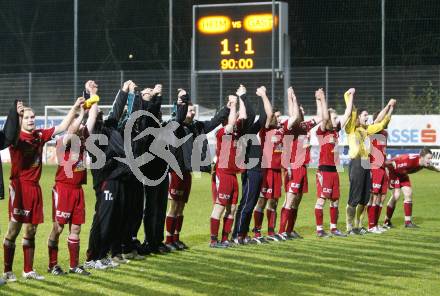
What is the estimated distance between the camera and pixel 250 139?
14.5 metres

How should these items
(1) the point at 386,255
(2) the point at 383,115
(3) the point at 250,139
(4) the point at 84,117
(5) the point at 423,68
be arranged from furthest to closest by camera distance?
(5) the point at 423,68 → (2) the point at 383,115 → (3) the point at 250,139 → (1) the point at 386,255 → (4) the point at 84,117

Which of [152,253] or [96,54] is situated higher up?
[96,54]

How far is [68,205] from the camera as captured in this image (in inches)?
444

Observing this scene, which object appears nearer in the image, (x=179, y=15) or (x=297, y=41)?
(x=297, y=41)

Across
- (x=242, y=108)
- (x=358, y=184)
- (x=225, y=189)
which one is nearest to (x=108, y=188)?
(x=225, y=189)

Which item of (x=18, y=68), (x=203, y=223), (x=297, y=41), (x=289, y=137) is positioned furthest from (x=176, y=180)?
(x=18, y=68)

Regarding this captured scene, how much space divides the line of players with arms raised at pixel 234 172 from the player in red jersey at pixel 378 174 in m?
0.02

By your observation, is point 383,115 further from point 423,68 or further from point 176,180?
point 423,68

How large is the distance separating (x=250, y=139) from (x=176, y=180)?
1.19 m

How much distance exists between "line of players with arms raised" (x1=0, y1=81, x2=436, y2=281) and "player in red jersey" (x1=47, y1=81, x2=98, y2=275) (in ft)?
0.04

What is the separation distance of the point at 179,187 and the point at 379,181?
428 centimetres

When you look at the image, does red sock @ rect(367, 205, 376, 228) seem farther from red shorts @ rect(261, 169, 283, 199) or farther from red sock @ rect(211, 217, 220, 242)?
red sock @ rect(211, 217, 220, 242)

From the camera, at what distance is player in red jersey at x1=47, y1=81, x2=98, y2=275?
1127 cm

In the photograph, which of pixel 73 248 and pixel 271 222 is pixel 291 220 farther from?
pixel 73 248
